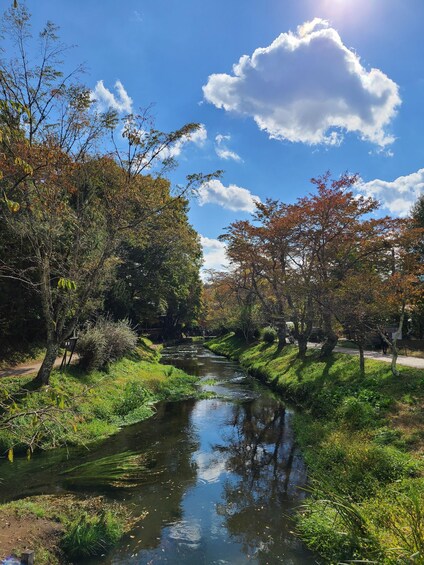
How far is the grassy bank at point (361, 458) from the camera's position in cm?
589

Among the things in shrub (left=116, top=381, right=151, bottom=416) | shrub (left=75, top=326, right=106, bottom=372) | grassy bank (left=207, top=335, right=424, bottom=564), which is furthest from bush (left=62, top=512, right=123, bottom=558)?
shrub (left=75, top=326, right=106, bottom=372)

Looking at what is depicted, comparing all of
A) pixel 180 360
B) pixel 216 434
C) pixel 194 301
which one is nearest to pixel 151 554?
pixel 216 434

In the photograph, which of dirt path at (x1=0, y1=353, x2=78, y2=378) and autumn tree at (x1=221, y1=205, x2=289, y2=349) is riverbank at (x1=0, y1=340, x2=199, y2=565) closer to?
dirt path at (x1=0, y1=353, x2=78, y2=378)

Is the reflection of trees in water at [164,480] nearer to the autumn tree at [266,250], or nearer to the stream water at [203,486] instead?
the stream water at [203,486]

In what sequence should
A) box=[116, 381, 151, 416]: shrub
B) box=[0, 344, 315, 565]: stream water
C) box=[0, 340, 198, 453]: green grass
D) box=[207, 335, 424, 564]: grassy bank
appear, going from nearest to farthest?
box=[207, 335, 424, 564]: grassy bank → box=[0, 344, 315, 565]: stream water → box=[0, 340, 198, 453]: green grass → box=[116, 381, 151, 416]: shrub

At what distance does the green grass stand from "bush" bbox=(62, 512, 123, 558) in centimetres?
216

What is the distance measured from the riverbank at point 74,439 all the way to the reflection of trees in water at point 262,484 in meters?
2.60

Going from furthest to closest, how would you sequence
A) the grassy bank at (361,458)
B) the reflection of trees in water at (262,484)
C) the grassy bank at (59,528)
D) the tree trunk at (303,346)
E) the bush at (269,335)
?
the bush at (269,335)
the tree trunk at (303,346)
the reflection of trees in water at (262,484)
the grassy bank at (59,528)
the grassy bank at (361,458)

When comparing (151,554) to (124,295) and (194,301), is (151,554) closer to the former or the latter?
(124,295)

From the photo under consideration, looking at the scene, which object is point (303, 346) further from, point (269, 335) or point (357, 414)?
point (269, 335)

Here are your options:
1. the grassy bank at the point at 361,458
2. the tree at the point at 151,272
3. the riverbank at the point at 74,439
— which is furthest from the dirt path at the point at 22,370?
the tree at the point at 151,272

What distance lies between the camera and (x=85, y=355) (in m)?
18.0

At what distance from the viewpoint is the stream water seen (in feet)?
23.3

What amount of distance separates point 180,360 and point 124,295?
10.5 m
